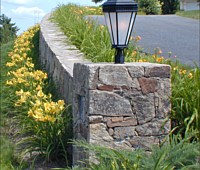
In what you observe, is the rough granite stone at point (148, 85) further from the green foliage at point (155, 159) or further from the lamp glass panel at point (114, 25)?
the green foliage at point (155, 159)

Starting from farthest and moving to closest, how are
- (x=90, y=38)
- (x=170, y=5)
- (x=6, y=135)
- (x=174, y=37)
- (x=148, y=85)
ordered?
(x=170, y=5) < (x=174, y=37) < (x=90, y=38) < (x=6, y=135) < (x=148, y=85)

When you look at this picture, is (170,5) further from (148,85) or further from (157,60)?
(148,85)

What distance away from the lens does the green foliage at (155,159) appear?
4.25 metres

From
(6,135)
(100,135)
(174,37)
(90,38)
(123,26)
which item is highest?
(123,26)

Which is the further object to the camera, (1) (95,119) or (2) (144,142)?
(2) (144,142)

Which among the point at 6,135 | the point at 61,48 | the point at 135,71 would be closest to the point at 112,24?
the point at 135,71

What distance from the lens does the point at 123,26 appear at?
5.22 meters

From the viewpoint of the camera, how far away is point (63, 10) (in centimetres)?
1370

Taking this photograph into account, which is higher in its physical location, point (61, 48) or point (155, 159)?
point (61, 48)

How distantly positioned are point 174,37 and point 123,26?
11598 millimetres

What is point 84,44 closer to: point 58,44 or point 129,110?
point 58,44

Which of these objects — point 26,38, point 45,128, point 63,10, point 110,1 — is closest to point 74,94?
point 45,128

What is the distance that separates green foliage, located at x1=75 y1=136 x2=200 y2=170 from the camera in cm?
425

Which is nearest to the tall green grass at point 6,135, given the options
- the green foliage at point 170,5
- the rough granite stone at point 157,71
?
the rough granite stone at point 157,71
